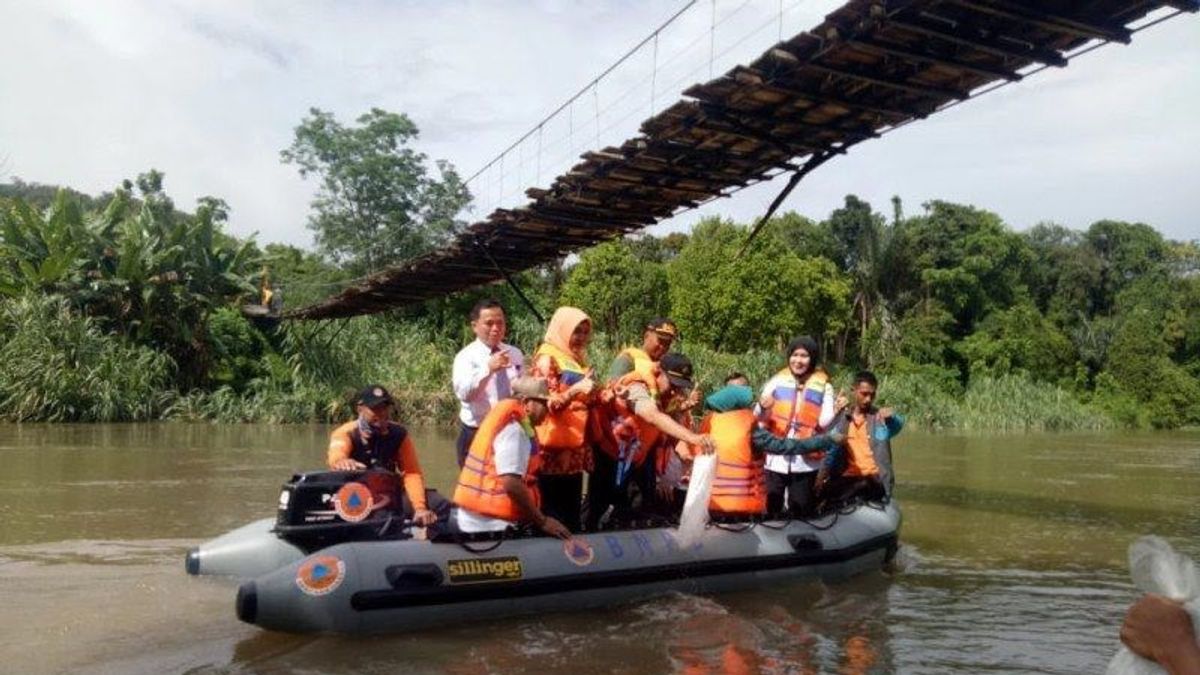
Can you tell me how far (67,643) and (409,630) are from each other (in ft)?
4.90

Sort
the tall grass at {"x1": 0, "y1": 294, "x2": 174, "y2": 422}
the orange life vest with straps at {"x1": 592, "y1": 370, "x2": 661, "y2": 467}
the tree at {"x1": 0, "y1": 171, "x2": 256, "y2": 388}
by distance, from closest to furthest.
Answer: the orange life vest with straps at {"x1": 592, "y1": 370, "x2": 661, "y2": 467}, the tall grass at {"x1": 0, "y1": 294, "x2": 174, "y2": 422}, the tree at {"x1": 0, "y1": 171, "x2": 256, "y2": 388}

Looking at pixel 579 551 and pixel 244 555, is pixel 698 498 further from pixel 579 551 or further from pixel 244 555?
pixel 244 555

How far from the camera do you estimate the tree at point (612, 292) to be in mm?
28203

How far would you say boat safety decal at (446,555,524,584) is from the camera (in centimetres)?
512

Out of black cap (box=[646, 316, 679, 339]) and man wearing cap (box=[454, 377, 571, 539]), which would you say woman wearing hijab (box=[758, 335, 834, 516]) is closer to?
black cap (box=[646, 316, 679, 339])

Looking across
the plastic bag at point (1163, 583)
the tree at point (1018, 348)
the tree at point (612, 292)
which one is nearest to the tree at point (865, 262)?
the tree at point (1018, 348)

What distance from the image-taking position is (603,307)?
28.2 m

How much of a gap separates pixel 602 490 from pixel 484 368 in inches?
38.8

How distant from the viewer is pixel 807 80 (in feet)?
23.4

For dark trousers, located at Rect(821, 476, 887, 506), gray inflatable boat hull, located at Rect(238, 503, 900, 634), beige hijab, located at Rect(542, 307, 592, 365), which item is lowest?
gray inflatable boat hull, located at Rect(238, 503, 900, 634)

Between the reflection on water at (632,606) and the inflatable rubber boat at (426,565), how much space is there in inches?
4.4

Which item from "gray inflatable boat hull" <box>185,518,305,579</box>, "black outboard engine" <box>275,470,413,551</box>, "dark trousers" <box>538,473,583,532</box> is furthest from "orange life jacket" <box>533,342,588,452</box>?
"gray inflatable boat hull" <box>185,518,305,579</box>

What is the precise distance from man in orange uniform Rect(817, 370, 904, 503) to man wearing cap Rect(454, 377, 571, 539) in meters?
2.53

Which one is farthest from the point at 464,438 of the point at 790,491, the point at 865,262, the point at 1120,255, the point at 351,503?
the point at 1120,255
